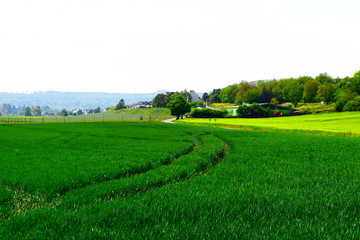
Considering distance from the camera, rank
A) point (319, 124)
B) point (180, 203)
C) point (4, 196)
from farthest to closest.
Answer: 1. point (319, 124)
2. point (4, 196)
3. point (180, 203)

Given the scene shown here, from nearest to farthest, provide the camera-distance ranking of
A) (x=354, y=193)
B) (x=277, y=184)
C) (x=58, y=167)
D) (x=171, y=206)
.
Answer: (x=171, y=206), (x=354, y=193), (x=277, y=184), (x=58, y=167)

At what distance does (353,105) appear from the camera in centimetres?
10144

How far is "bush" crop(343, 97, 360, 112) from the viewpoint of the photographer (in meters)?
101

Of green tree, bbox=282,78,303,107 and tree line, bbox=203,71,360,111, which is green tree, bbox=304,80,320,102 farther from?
green tree, bbox=282,78,303,107

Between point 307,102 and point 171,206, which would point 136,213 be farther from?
point 307,102

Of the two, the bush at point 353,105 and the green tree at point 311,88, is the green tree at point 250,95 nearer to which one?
the green tree at point 311,88

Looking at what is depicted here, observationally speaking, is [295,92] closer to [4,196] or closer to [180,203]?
[180,203]

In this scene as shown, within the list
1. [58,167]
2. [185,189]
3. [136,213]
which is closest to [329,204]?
[185,189]

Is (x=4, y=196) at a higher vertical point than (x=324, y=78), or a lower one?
lower

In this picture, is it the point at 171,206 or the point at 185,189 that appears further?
the point at 185,189


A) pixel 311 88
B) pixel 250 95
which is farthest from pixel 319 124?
pixel 250 95

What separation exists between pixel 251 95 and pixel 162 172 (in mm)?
192727

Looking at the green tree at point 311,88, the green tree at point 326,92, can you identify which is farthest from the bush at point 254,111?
the green tree at point 311,88

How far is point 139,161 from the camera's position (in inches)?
698
